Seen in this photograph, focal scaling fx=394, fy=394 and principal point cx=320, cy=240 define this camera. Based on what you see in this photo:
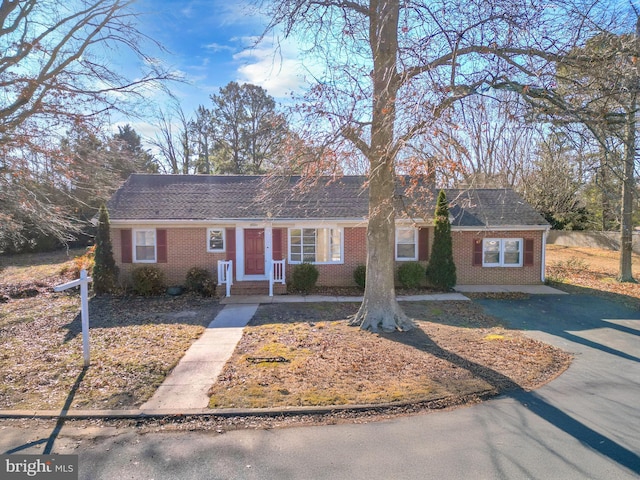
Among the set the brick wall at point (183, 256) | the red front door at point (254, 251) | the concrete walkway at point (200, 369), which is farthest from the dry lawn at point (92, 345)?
the red front door at point (254, 251)

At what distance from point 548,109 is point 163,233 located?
1298cm

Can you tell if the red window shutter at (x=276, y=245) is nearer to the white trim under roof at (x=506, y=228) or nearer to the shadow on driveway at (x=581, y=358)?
the white trim under roof at (x=506, y=228)

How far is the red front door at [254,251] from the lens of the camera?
49.6 feet

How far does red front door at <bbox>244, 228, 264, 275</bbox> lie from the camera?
15109 millimetres

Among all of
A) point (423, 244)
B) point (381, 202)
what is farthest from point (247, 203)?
point (381, 202)

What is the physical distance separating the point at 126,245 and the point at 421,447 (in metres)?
13.8

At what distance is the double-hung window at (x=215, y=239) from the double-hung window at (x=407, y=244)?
680 cm

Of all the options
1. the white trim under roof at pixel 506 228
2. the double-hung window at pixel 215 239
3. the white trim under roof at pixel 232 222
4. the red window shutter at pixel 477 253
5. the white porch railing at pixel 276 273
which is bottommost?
the white porch railing at pixel 276 273

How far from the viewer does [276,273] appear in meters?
14.6

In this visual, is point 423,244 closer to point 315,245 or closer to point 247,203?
point 315,245

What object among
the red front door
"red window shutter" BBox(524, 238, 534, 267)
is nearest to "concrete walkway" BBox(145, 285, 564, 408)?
"red window shutter" BBox(524, 238, 534, 267)

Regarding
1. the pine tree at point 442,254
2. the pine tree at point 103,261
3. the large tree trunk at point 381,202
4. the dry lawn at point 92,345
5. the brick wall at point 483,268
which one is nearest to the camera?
the dry lawn at point 92,345

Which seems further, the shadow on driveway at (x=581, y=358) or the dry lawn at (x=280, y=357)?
the dry lawn at (x=280, y=357)

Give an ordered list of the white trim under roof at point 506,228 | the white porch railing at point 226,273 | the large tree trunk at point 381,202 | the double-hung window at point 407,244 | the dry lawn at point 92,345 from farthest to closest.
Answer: the double-hung window at point 407,244 < the white trim under roof at point 506,228 < the white porch railing at point 226,273 < the large tree trunk at point 381,202 < the dry lawn at point 92,345
